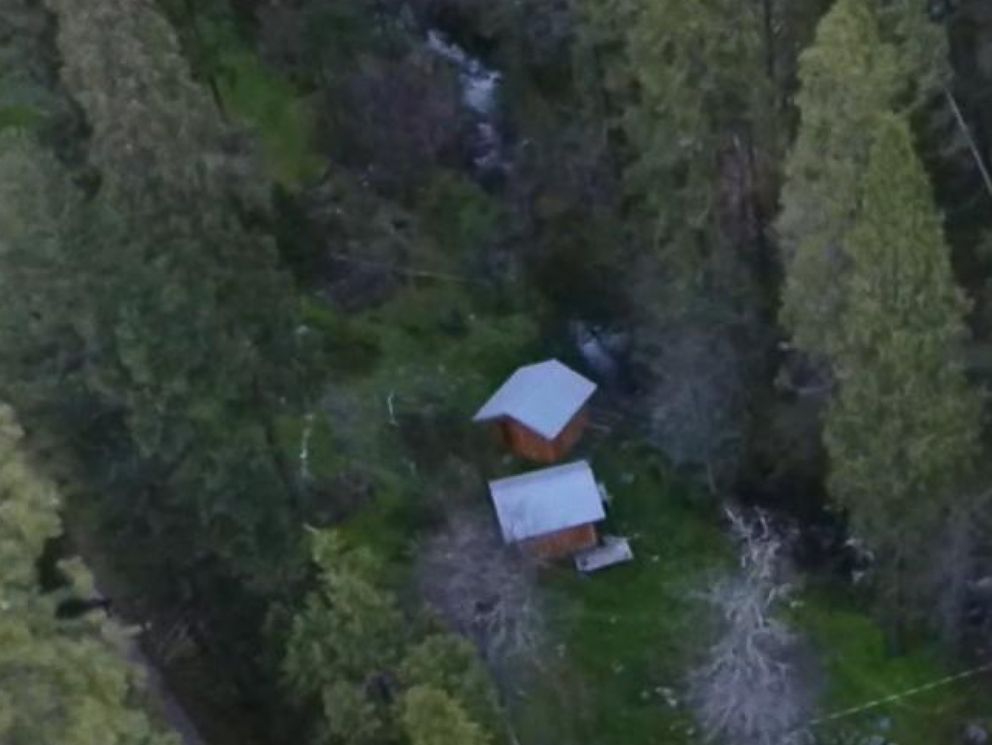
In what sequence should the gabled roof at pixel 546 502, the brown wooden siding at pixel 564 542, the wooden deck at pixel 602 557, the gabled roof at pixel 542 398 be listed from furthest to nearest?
1. the gabled roof at pixel 542 398
2. the wooden deck at pixel 602 557
3. the brown wooden siding at pixel 564 542
4. the gabled roof at pixel 546 502

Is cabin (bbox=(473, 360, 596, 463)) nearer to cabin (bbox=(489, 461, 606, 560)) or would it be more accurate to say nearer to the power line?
cabin (bbox=(489, 461, 606, 560))

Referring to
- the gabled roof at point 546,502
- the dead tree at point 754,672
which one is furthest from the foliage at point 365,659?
the gabled roof at point 546,502

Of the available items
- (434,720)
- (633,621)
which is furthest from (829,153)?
(434,720)

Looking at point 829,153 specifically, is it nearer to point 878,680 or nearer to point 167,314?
point 878,680

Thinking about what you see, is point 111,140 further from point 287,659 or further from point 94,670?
point 94,670

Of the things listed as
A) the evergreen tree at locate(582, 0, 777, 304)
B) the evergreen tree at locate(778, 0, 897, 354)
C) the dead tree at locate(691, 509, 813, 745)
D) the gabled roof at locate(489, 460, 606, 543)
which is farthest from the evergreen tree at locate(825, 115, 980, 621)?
the gabled roof at locate(489, 460, 606, 543)

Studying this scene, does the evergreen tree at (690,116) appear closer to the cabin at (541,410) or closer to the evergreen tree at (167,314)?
the cabin at (541,410)
